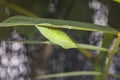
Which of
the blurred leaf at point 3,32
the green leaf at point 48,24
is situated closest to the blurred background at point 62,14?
the blurred leaf at point 3,32

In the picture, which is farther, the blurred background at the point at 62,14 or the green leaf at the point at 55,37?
the blurred background at the point at 62,14

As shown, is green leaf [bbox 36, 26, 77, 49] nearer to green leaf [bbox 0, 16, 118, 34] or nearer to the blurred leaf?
green leaf [bbox 0, 16, 118, 34]

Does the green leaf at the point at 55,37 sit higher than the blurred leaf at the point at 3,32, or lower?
higher

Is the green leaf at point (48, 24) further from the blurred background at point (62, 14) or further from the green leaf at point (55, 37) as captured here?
the blurred background at point (62, 14)

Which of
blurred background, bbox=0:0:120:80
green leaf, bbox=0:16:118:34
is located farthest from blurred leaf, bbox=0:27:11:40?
green leaf, bbox=0:16:118:34

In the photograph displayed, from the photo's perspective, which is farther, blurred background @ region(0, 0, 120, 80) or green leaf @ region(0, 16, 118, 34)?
blurred background @ region(0, 0, 120, 80)

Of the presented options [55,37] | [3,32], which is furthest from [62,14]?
[55,37]

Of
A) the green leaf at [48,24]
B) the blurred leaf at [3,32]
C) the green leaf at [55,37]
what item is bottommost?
the blurred leaf at [3,32]

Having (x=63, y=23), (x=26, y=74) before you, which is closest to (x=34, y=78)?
(x=26, y=74)

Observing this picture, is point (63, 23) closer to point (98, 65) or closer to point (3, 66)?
point (98, 65)

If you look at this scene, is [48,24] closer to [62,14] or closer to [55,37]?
[55,37]

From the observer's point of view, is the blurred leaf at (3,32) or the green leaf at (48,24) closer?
the green leaf at (48,24)
